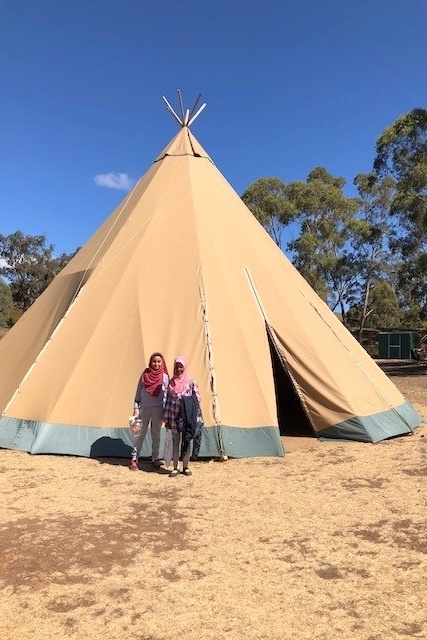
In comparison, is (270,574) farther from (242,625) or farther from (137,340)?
(137,340)

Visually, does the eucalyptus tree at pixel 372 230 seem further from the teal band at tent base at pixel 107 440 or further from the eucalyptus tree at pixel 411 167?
the teal band at tent base at pixel 107 440

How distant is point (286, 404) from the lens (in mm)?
10445

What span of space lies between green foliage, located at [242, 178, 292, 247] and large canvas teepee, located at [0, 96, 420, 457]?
2711 cm

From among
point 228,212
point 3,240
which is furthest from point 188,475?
point 3,240

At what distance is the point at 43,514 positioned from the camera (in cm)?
508

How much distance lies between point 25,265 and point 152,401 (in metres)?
51.8

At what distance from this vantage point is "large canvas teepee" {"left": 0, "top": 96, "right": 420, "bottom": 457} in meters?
7.38

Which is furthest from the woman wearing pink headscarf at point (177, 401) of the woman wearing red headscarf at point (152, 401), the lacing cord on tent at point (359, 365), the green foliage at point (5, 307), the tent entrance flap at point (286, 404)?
the green foliage at point (5, 307)

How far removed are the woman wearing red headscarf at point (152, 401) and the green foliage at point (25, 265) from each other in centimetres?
5014

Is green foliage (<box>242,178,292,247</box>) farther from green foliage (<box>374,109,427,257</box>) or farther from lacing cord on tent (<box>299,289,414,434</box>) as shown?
lacing cord on tent (<box>299,289,414,434</box>)

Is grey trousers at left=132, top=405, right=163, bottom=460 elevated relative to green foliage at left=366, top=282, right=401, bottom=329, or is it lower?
lower

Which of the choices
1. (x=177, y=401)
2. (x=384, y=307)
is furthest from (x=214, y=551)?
(x=384, y=307)

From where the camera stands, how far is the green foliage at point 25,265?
5472 centimetres

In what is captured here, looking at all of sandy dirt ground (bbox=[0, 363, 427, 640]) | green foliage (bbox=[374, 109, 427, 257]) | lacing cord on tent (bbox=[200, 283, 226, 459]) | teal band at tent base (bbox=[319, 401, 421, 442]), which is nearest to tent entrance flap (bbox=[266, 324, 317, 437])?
teal band at tent base (bbox=[319, 401, 421, 442])
